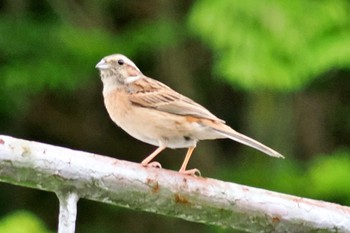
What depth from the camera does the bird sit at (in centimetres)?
346

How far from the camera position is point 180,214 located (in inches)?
76.7

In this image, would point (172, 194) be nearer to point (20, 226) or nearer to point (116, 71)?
point (116, 71)

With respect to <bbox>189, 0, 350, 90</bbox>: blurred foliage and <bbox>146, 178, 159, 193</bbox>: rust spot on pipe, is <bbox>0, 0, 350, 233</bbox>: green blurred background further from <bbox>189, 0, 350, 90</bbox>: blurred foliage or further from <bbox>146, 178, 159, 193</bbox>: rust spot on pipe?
<bbox>146, 178, 159, 193</bbox>: rust spot on pipe

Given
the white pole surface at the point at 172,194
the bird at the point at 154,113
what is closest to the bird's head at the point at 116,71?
the bird at the point at 154,113

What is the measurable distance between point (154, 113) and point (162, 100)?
157mm

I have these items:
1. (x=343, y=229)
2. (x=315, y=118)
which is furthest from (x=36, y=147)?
(x=315, y=118)

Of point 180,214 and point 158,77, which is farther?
point 158,77

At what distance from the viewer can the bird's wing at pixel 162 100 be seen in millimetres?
3621

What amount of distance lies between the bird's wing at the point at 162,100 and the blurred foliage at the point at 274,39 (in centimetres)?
225

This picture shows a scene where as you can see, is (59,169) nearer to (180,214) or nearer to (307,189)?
(180,214)

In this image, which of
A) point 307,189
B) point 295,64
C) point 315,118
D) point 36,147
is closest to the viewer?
point 36,147

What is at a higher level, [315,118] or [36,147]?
[36,147]

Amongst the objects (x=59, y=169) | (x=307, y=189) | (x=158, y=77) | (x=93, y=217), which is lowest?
(x=93, y=217)

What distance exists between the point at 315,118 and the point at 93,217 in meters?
2.02
